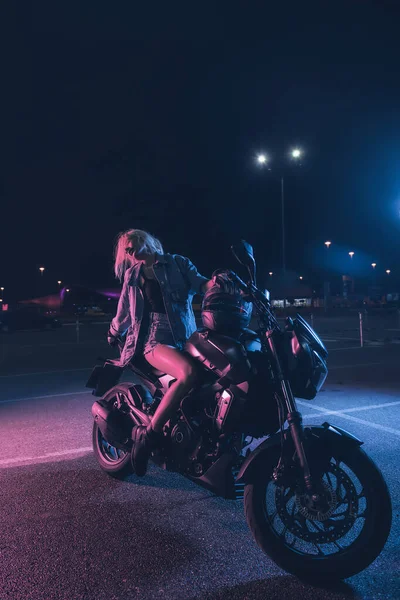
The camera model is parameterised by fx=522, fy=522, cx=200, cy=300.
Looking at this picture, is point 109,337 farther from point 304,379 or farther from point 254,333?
point 304,379

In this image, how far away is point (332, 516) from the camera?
295 cm

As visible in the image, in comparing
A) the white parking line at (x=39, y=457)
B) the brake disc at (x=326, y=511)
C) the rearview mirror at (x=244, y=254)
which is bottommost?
the white parking line at (x=39, y=457)

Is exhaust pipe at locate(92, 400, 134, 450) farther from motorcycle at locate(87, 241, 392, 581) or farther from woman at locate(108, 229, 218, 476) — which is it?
motorcycle at locate(87, 241, 392, 581)

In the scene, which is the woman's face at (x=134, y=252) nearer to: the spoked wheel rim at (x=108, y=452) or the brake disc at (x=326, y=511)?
the spoked wheel rim at (x=108, y=452)

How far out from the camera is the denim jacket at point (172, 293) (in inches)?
152

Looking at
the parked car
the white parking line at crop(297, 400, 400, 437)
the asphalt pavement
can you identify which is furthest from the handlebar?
the parked car

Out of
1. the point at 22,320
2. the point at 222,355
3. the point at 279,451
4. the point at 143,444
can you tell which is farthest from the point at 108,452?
the point at 22,320

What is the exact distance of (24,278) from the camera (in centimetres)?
10294

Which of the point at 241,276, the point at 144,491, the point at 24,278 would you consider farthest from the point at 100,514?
the point at 24,278

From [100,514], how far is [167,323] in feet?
4.89

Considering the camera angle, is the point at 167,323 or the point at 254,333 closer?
the point at 254,333

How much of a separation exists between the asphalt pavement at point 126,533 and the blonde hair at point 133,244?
1.86 m

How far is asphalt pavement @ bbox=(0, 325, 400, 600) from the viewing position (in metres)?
2.85

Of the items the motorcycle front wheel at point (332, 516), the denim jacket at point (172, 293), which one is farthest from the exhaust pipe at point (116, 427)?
the motorcycle front wheel at point (332, 516)
